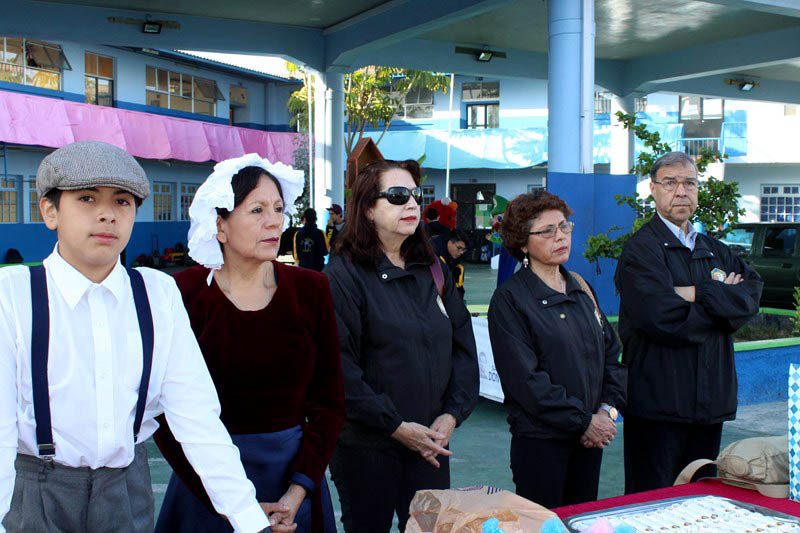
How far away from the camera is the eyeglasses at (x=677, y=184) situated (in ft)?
12.0

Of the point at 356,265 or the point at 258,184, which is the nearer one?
the point at 258,184

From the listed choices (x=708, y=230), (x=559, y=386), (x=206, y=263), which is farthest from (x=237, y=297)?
(x=708, y=230)

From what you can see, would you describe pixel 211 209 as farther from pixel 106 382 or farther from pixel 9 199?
pixel 9 199

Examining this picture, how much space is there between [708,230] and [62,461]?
6236mm

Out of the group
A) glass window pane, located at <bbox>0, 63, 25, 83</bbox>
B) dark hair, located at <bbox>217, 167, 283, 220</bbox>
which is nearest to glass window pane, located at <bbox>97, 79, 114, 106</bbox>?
glass window pane, located at <bbox>0, 63, 25, 83</bbox>

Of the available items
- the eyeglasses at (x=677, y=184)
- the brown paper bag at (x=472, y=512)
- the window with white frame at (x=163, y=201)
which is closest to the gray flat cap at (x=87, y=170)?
the brown paper bag at (x=472, y=512)

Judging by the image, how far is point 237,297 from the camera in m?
2.51

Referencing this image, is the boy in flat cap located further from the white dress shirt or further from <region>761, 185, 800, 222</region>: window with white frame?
<region>761, 185, 800, 222</region>: window with white frame

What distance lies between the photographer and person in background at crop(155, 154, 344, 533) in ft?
7.93

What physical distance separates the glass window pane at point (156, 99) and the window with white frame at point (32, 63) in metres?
3.78

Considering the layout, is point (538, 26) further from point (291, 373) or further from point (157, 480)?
point (291, 373)

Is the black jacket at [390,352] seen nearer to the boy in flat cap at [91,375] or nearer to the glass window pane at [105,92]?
the boy in flat cap at [91,375]

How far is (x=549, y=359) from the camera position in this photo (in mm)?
3225

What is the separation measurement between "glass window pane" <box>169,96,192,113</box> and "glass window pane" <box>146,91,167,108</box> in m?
0.36
